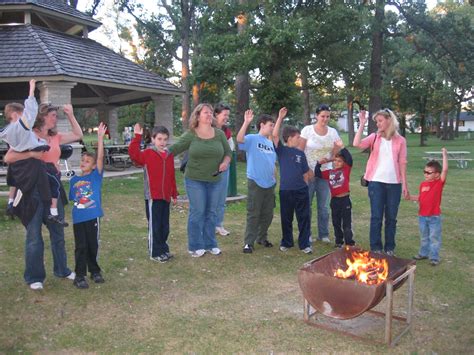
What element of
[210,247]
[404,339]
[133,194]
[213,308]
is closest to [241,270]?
[210,247]

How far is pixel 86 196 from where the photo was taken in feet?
16.2

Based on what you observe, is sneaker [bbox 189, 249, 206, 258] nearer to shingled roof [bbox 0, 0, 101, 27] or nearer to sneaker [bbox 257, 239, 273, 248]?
sneaker [bbox 257, 239, 273, 248]

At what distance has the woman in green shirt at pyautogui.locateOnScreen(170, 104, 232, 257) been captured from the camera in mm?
5680

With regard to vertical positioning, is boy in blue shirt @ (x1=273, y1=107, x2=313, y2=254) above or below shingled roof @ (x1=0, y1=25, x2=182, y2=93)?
below

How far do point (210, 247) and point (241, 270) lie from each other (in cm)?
77

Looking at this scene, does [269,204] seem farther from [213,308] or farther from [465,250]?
[465,250]

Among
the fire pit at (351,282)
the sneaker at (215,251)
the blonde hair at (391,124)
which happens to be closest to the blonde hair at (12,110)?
the sneaker at (215,251)

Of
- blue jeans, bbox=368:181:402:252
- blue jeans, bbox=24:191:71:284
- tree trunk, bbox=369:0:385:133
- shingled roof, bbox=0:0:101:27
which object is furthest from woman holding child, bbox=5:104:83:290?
tree trunk, bbox=369:0:385:133

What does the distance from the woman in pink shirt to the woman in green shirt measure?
1.71m

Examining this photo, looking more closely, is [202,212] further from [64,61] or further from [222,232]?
[64,61]

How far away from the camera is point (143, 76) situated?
17.3 m

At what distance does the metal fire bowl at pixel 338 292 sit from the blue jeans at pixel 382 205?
1908mm

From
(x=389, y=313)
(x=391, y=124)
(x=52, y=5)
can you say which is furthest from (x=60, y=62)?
(x=389, y=313)

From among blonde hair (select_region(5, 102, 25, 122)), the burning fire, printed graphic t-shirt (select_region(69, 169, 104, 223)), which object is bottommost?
the burning fire
